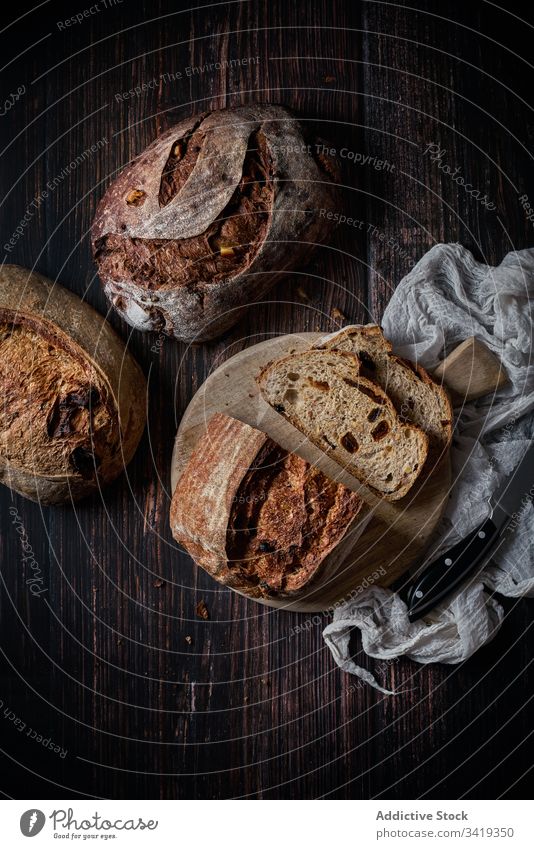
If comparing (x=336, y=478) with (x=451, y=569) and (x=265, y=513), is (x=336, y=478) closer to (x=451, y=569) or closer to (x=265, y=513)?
(x=265, y=513)

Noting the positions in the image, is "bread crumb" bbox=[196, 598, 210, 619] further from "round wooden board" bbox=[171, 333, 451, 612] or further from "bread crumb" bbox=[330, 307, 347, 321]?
"bread crumb" bbox=[330, 307, 347, 321]

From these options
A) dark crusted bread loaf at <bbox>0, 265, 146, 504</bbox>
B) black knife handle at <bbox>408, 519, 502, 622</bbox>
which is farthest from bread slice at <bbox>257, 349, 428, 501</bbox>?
dark crusted bread loaf at <bbox>0, 265, 146, 504</bbox>

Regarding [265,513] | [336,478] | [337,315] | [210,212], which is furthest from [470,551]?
[210,212]

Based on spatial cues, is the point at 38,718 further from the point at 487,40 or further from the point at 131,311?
the point at 487,40

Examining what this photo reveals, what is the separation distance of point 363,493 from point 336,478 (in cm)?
10

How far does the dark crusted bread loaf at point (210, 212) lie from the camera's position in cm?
209

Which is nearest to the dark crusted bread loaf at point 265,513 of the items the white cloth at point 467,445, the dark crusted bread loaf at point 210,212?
the white cloth at point 467,445

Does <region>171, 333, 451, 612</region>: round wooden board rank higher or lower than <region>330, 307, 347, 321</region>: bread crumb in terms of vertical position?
lower

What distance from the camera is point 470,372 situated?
7.31 feet

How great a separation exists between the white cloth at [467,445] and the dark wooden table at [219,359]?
0.10m

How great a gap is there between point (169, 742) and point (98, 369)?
1241 mm

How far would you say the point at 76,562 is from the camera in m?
2.40

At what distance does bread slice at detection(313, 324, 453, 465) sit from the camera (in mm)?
2172

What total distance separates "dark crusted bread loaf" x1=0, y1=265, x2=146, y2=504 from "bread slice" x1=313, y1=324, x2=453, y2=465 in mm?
664
